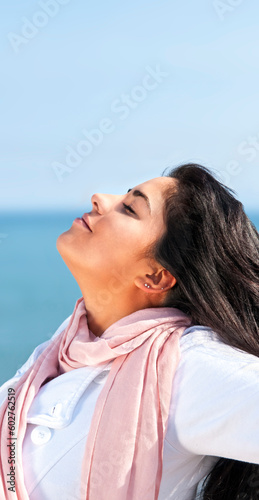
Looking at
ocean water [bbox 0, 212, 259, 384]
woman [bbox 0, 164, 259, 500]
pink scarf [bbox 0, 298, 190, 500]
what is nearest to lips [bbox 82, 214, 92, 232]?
woman [bbox 0, 164, 259, 500]

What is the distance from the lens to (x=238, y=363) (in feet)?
4.32

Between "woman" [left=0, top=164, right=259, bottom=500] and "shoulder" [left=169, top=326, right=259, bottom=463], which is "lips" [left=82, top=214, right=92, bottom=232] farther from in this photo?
"shoulder" [left=169, top=326, right=259, bottom=463]

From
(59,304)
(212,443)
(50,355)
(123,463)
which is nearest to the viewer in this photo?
(212,443)

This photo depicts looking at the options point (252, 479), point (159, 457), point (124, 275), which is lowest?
point (252, 479)

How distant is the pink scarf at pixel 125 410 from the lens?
1.37m

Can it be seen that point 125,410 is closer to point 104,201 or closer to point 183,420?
point 183,420

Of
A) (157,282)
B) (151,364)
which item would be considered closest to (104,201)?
(157,282)

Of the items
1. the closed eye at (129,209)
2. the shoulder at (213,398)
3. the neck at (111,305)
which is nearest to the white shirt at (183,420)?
the shoulder at (213,398)

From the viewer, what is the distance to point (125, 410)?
1.42 metres

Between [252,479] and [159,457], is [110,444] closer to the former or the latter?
[159,457]

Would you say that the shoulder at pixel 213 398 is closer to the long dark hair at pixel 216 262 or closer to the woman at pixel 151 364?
the woman at pixel 151 364

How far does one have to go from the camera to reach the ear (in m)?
1.72

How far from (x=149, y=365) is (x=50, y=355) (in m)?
0.47

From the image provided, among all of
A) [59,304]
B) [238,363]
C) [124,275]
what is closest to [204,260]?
[124,275]
